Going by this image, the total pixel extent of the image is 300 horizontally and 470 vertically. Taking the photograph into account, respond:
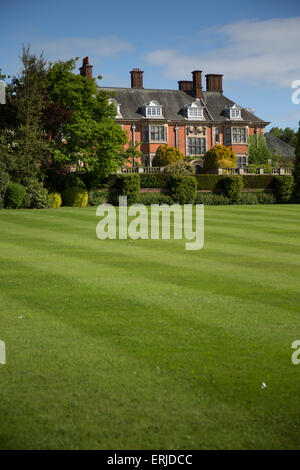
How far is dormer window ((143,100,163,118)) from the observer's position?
2377 inches

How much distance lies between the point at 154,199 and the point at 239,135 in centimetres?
3162

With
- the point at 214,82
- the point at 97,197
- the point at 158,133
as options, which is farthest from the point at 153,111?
the point at 97,197

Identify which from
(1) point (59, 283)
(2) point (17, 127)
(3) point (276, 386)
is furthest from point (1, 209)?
(3) point (276, 386)

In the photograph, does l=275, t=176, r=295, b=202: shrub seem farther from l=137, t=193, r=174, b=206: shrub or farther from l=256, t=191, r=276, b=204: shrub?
l=137, t=193, r=174, b=206: shrub

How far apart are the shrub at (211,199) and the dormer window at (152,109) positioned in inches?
961

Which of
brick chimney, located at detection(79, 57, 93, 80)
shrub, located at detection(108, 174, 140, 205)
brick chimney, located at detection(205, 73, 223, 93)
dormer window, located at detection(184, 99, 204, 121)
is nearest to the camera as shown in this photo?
shrub, located at detection(108, 174, 140, 205)

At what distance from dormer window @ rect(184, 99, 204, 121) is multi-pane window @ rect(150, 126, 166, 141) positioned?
3.71m

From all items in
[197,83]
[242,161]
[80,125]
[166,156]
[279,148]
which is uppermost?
[197,83]

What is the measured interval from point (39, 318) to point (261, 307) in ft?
10.00

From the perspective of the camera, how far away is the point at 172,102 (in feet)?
208

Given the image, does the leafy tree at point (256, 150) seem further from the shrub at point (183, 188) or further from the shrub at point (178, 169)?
the shrub at point (183, 188)

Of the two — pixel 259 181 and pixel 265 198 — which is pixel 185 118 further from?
pixel 265 198

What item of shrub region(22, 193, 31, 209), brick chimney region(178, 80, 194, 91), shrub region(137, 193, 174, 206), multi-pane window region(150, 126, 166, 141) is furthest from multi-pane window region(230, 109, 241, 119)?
shrub region(22, 193, 31, 209)
